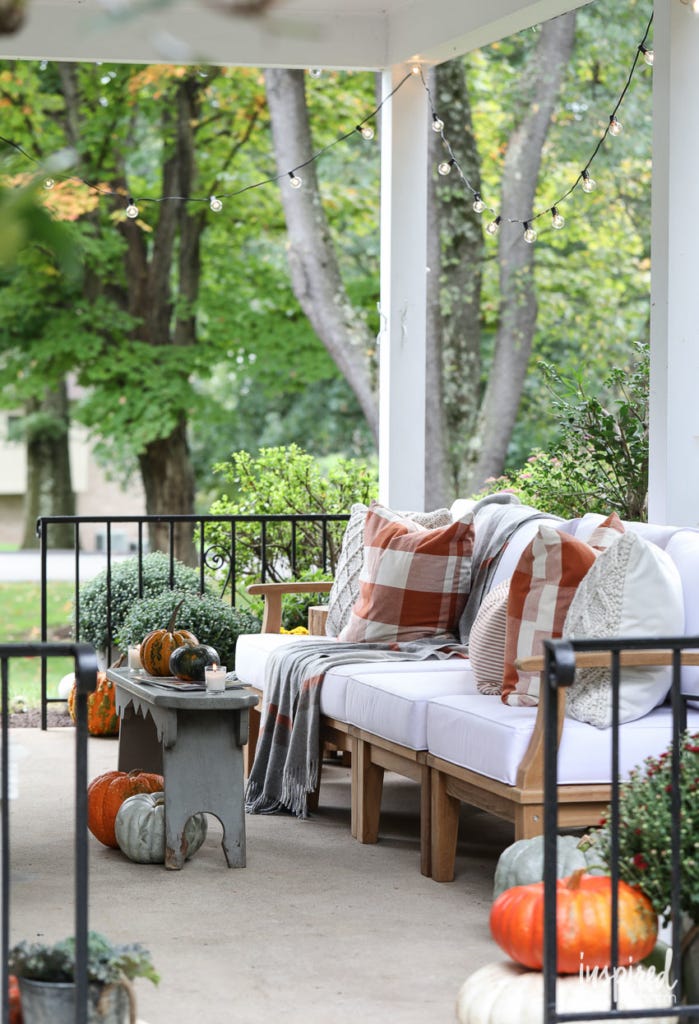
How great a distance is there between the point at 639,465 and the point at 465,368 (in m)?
4.30

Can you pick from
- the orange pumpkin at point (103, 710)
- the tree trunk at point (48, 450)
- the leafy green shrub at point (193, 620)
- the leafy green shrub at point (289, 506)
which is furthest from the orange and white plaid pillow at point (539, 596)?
the tree trunk at point (48, 450)

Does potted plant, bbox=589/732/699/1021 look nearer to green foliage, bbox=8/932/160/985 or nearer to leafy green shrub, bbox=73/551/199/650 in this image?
green foliage, bbox=8/932/160/985

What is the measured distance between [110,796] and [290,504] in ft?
9.53

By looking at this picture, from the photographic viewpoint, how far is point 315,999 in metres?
2.75

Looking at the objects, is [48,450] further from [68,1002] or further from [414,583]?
[68,1002]

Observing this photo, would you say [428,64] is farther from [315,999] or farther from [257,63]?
[315,999]

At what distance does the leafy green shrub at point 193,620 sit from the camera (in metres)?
5.54

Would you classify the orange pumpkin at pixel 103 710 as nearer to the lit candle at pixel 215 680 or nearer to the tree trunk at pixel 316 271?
the lit candle at pixel 215 680

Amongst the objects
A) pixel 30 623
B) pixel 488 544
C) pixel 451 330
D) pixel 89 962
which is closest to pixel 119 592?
pixel 488 544

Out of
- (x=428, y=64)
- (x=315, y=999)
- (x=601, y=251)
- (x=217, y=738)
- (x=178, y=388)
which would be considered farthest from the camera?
(x=601, y=251)

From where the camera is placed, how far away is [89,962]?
6.98 ft

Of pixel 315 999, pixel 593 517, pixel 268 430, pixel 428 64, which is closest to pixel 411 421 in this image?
pixel 428 64

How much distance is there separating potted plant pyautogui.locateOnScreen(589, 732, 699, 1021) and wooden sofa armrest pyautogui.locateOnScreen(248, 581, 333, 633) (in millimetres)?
2690

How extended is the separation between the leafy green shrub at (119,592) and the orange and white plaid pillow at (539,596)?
2.85 m
